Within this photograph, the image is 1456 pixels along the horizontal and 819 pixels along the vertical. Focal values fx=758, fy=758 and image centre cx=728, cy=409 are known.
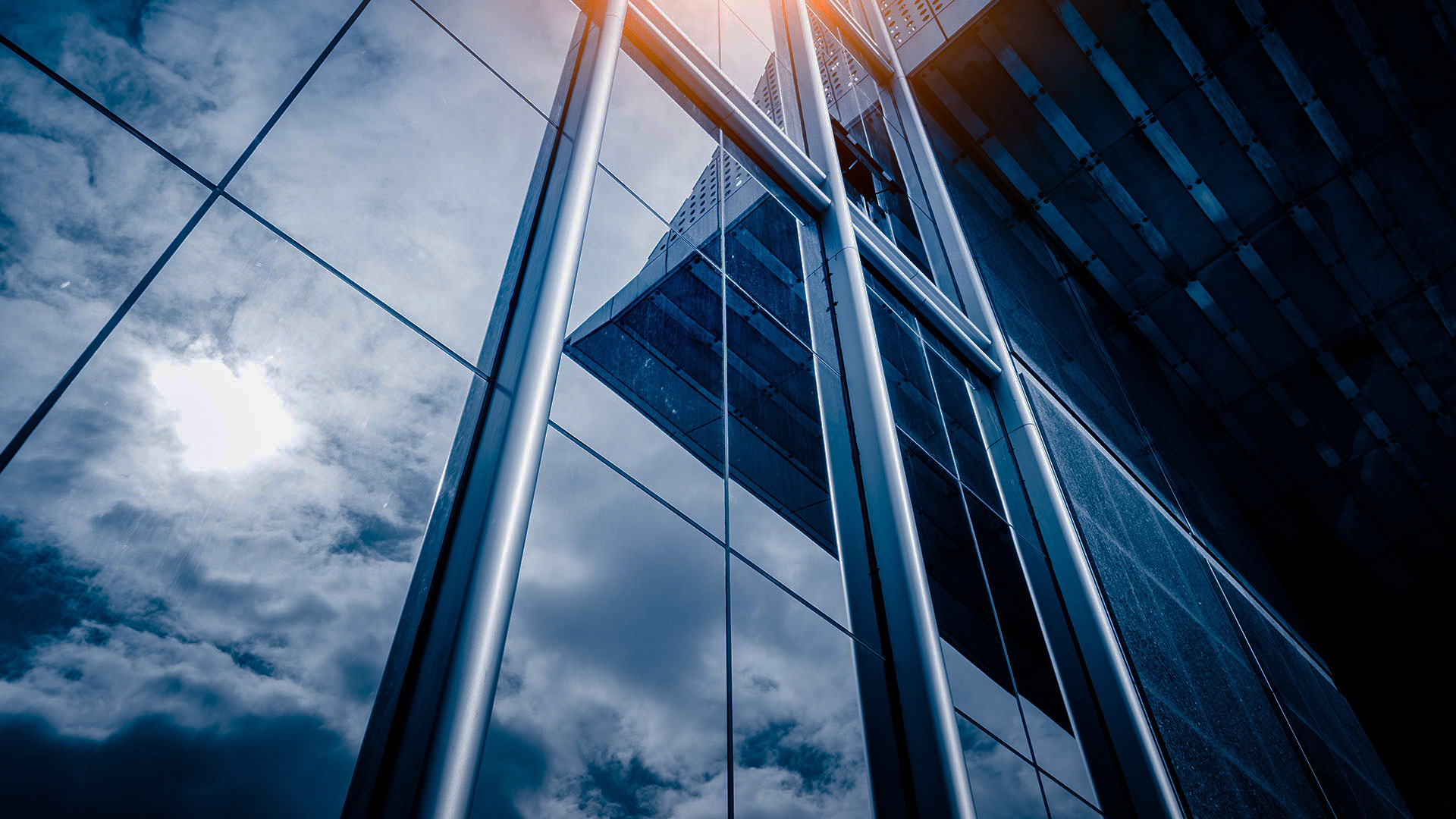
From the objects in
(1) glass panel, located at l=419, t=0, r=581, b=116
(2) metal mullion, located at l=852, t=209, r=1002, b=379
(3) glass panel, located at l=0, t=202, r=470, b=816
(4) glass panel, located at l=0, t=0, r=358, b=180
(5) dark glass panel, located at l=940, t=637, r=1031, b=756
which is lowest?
(3) glass panel, located at l=0, t=202, r=470, b=816

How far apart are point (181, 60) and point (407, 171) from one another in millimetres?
918

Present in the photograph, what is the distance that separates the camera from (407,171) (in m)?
3.60

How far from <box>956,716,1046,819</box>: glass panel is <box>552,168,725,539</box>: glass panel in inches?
89.3

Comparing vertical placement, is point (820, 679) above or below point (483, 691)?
above

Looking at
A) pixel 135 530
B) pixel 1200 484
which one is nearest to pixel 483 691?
pixel 135 530

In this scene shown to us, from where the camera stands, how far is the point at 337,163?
3.30 m

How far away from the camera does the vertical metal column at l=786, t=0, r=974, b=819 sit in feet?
12.9

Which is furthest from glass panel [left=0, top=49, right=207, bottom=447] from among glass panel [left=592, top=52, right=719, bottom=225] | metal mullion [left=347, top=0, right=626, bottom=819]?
glass panel [left=592, top=52, right=719, bottom=225]

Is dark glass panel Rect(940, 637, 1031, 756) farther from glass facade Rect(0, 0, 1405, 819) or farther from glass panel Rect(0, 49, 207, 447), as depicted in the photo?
glass panel Rect(0, 49, 207, 447)

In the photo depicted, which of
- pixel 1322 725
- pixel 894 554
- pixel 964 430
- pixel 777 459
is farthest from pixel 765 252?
pixel 1322 725

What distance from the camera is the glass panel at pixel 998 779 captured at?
456 cm

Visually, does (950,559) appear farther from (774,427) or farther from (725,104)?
(725,104)

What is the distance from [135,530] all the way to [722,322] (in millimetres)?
3477

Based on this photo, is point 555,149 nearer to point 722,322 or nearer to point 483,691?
point 722,322
